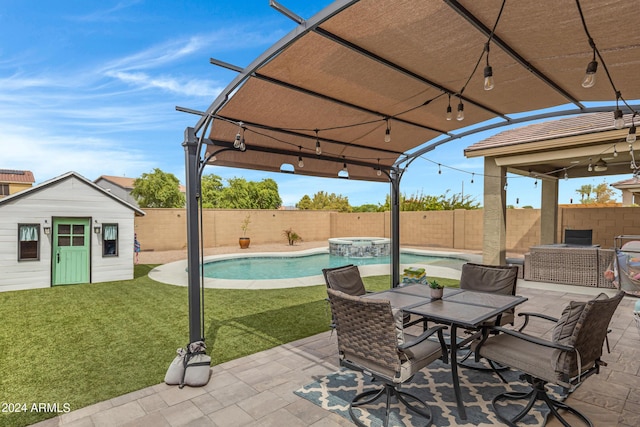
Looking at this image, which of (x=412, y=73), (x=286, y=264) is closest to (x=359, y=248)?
(x=286, y=264)

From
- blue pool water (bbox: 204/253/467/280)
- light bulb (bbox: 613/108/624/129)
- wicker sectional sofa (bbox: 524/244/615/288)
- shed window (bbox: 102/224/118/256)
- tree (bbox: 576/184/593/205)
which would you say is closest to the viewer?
light bulb (bbox: 613/108/624/129)

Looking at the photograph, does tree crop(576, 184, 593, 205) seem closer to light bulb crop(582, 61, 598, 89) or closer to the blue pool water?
Result: the blue pool water

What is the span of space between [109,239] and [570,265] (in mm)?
12280

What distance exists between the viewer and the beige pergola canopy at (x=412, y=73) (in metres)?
2.55

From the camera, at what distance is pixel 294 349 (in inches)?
183

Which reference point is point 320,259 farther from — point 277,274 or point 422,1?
point 422,1

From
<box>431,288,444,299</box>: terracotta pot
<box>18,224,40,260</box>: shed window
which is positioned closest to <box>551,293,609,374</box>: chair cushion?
<box>431,288,444,299</box>: terracotta pot

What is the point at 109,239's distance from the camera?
989 centimetres

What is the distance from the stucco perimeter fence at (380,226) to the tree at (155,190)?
20.1m

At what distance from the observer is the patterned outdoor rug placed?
2990 mm

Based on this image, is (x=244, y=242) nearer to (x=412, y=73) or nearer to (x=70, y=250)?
(x=70, y=250)

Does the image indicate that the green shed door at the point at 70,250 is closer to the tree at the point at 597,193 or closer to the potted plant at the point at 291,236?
the potted plant at the point at 291,236

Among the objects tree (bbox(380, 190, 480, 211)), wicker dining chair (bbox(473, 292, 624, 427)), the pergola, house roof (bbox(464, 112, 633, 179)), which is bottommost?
→ wicker dining chair (bbox(473, 292, 624, 427))

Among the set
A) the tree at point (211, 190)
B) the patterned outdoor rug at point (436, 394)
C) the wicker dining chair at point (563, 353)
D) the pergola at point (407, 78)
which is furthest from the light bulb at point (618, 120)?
the tree at point (211, 190)
